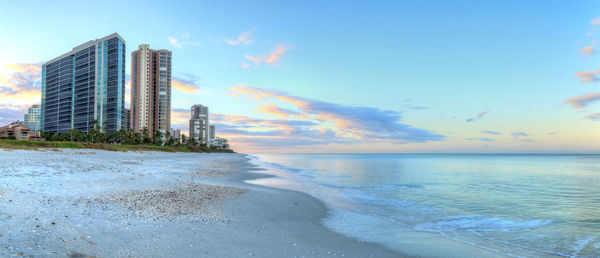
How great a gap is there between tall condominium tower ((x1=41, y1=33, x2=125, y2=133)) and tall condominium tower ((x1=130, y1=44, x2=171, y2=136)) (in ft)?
87.1

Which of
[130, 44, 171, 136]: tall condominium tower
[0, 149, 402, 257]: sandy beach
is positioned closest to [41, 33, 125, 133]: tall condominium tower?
[130, 44, 171, 136]: tall condominium tower

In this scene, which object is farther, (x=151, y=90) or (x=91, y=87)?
(x=151, y=90)

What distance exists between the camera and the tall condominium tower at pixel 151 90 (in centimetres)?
18725

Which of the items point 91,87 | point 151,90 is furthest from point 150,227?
point 151,90

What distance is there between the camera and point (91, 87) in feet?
512

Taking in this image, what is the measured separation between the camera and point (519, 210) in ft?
49.2

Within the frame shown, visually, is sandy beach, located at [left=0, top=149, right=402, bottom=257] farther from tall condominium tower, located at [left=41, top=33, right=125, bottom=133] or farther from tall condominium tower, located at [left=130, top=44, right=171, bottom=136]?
tall condominium tower, located at [left=130, top=44, right=171, bottom=136]

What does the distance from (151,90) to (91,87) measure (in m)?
36.9

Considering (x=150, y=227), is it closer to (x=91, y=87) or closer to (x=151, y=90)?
(x=91, y=87)

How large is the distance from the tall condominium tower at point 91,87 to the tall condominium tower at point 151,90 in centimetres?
A: 2655

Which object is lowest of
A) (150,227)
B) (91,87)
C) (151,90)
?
(150,227)

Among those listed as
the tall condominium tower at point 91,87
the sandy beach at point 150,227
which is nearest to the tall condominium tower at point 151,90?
the tall condominium tower at point 91,87

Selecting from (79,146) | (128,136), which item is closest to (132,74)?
(128,136)

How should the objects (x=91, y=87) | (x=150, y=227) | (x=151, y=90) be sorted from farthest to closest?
(x=151, y=90), (x=91, y=87), (x=150, y=227)
